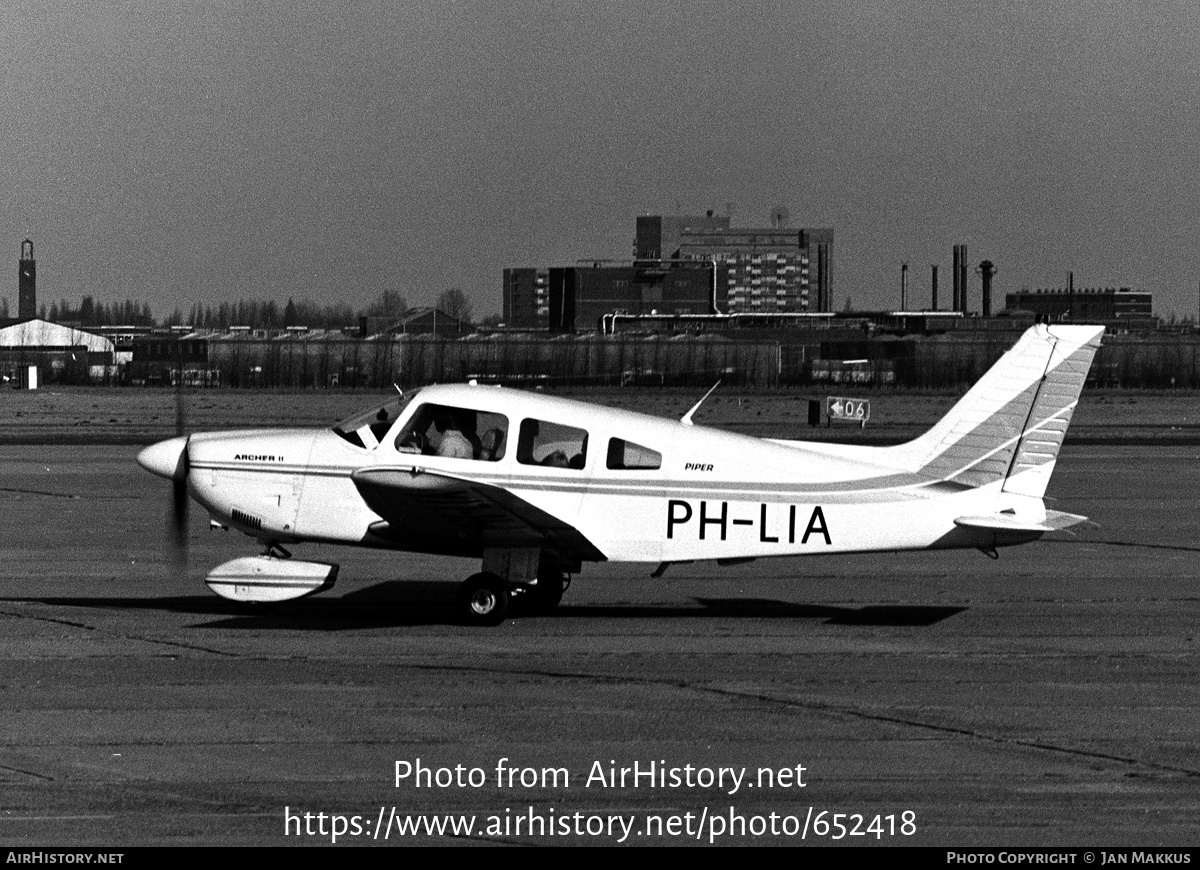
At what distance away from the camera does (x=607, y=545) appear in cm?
1312

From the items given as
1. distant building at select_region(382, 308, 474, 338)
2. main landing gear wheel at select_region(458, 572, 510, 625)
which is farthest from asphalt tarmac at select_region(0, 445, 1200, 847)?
distant building at select_region(382, 308, 474, 338)

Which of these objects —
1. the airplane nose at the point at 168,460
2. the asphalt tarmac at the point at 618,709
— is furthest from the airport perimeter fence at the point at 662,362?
the airplane nose at the point at 168,460

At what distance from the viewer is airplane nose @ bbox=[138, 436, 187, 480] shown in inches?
538

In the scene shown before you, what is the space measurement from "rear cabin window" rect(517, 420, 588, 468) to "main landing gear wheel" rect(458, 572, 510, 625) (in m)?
1.04

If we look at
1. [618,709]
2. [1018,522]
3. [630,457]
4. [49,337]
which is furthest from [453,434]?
[49,337]

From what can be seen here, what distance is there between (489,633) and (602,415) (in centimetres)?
206

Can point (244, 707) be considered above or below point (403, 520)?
below

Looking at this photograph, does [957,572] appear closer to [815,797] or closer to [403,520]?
[403,520]

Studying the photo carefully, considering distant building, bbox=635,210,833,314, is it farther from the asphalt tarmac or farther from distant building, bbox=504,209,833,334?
the asphalt tarmac

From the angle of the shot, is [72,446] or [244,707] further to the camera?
[72,446]

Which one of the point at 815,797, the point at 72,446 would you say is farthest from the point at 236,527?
the point at 72,446

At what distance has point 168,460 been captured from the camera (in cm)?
1374

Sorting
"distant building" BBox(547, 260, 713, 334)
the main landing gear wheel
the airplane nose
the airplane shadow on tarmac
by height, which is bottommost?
the airplane shadow on tarmac

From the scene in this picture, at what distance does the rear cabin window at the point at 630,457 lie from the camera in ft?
42.9
